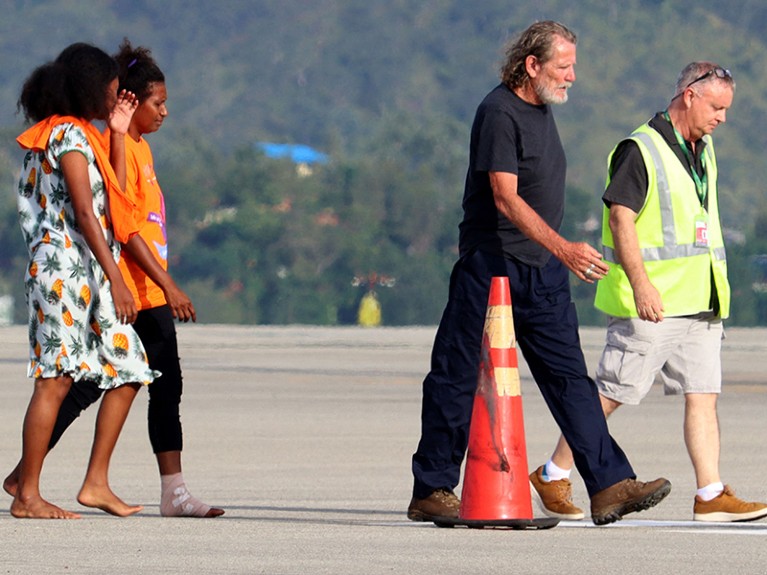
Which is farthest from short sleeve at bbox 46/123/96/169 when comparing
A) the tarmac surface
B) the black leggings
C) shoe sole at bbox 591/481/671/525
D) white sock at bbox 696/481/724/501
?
white sock at bbox 696/481/724/501

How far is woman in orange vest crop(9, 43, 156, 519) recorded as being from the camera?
8195mm

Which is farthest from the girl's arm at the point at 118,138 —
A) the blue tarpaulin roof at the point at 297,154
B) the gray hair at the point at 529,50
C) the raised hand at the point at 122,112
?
the blue tarpaulin roof at the point at 297,154

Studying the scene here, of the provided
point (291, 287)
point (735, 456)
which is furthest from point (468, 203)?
point (291, 287)

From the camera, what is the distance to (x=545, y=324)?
A: 812 cm

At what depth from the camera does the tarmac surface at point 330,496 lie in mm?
6871

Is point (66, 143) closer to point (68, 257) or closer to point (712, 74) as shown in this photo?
point (68, 257)

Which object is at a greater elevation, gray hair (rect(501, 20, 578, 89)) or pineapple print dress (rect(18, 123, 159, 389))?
gray hair (rect(501, 20, 578, 89))

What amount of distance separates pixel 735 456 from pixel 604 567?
5.69 m

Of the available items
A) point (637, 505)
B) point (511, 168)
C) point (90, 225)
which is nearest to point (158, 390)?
point (90, 225)

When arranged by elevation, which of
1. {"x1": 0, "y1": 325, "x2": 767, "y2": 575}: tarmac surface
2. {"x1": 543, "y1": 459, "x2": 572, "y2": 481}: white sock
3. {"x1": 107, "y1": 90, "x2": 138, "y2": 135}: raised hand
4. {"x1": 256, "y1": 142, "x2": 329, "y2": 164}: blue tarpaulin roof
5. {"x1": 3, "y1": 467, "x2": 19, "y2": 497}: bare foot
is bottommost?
{"x1": 0, "y1": 325, "x2": 767, "y2": 575}: tarmac surface

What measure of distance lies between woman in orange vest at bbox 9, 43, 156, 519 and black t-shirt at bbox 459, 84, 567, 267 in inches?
52.5

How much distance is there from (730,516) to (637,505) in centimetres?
70

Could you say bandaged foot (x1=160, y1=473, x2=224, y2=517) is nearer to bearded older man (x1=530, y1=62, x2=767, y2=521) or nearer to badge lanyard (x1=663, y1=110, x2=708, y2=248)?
bearded older man (x1=530, y1=62, x2=767, y2=521)

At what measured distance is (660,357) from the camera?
8812 millimetres
